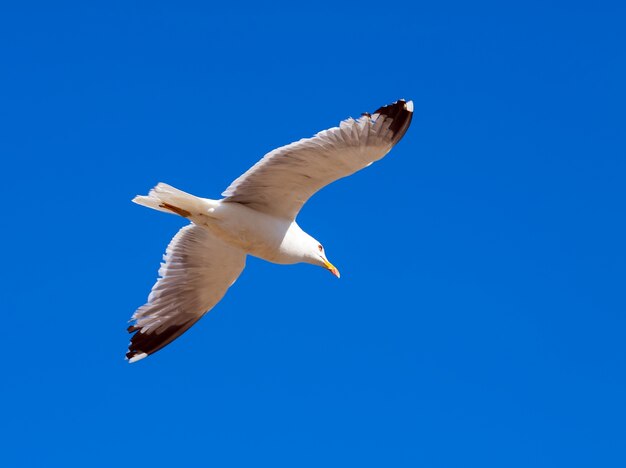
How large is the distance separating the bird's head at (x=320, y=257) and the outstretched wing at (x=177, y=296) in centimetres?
108

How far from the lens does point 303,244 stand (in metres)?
9.82

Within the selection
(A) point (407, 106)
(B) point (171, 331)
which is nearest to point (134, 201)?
(B) point (171, 331)

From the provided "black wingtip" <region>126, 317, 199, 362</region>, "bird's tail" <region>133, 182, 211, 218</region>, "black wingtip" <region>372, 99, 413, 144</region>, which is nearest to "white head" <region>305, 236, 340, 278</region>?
"bird's tail" <region>133, 182, 211, 218</region>

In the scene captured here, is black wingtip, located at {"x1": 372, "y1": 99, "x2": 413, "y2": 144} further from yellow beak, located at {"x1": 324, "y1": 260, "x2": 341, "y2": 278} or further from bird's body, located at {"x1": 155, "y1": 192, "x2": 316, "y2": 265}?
yellow beak, located at {"x1": 324, "y1": 260, "x2": 341, "y2": 278}

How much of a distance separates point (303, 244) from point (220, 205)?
3.28 feet

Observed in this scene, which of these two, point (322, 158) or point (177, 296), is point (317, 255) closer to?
point (322, 158)

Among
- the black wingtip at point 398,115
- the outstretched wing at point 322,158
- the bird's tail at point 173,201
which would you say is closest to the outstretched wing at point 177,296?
the bird's tail at point 173,201

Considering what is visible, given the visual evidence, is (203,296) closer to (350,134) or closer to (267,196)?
(267,196)

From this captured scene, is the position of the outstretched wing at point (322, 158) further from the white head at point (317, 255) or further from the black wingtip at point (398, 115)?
the white head at point (317, 255)

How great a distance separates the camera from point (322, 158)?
8.70 m

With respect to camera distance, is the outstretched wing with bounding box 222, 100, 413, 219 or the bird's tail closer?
the outstretched wing with bounding box 222, 100, 413, 219

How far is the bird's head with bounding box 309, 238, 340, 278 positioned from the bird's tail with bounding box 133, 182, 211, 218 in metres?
1.26

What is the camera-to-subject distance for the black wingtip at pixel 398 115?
340 inches

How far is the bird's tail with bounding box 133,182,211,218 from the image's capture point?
914cm
